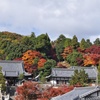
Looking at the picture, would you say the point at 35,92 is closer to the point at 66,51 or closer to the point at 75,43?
the point at 66,51

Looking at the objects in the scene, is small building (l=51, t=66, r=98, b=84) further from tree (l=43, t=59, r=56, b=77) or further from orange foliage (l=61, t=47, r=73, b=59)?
orange foliage (l=61, t=47, r=73, b=59)

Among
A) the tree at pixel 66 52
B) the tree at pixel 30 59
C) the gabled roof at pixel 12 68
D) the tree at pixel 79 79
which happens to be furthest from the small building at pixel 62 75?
the tree at pixel 66 52

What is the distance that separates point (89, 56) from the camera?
2299 inches

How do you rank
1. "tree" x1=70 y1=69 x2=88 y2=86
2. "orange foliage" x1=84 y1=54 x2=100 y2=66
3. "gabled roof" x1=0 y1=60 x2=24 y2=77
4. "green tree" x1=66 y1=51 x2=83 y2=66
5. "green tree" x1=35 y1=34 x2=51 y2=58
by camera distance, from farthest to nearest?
"green tree" x1=35 y1=34 x2=51 y2=58 < "green tree" x1=66 y1=51 x2=83 y2=66 < "orange foliage" x1=84 y1=54 x2=100 y2=66 < "gabled roof" x1=0 y1=60 x2=24 y2=77 < "tree" x1=70 y1=69 x2=88 y2=86

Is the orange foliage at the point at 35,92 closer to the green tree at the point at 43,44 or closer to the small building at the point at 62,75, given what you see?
the small building at the point at 62,75

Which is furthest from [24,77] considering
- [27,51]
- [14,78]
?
[27,51]

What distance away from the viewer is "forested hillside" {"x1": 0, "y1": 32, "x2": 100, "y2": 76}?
55.0 m

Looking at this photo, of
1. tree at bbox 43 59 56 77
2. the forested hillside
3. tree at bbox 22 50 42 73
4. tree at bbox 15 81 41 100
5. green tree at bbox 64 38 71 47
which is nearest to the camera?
tree at bbox 15 81 41 100

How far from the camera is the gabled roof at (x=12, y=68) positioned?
49081 mm

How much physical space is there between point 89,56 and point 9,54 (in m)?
15.4

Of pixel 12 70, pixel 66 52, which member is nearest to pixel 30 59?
pixel 12 70

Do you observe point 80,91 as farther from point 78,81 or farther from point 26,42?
point 26,42

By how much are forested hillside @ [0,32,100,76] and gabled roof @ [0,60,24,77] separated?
7.00ft

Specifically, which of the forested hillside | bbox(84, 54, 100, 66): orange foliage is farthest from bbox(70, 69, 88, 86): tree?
bbox(84, 54, 100, 66): orange foliage
